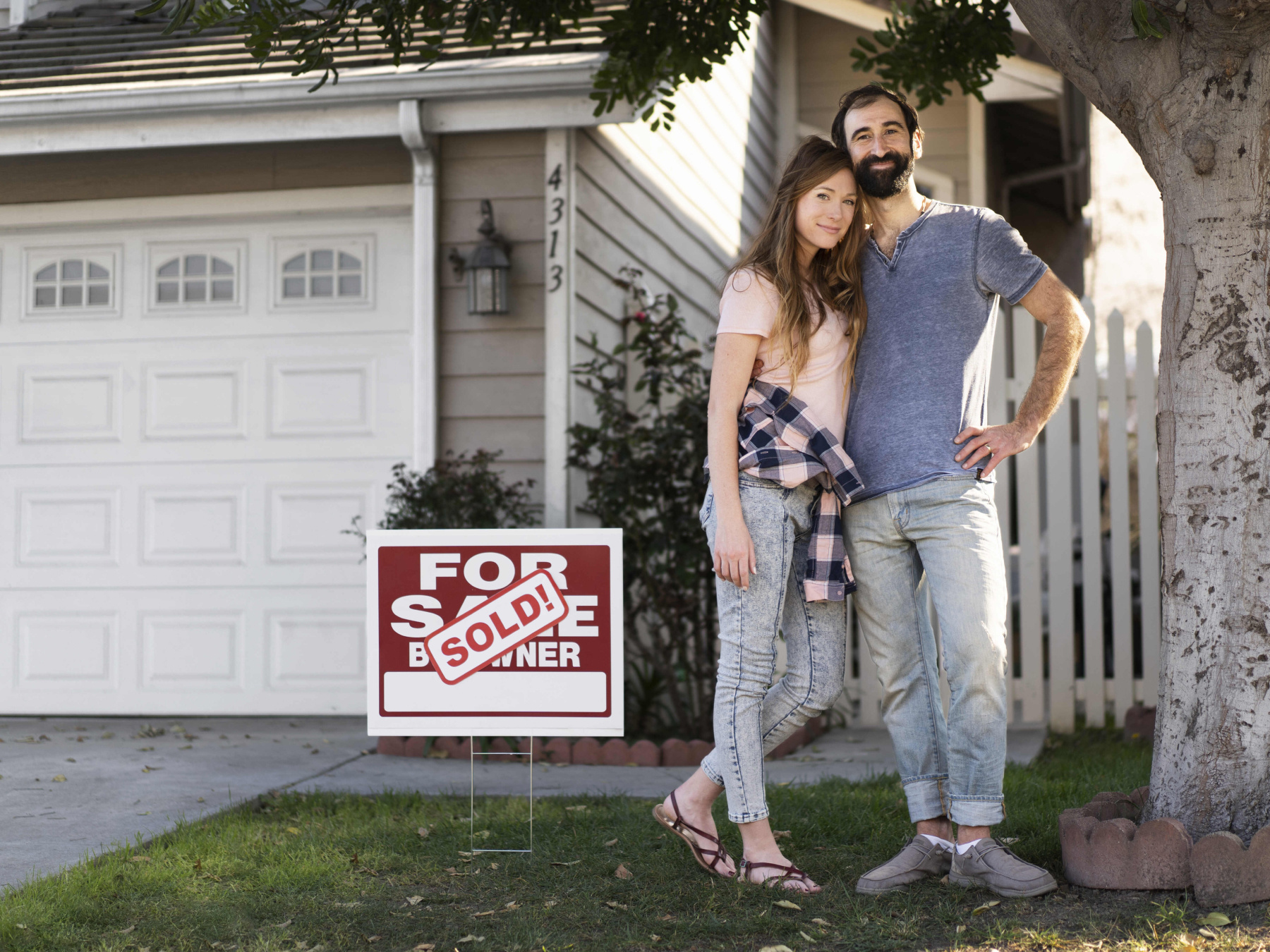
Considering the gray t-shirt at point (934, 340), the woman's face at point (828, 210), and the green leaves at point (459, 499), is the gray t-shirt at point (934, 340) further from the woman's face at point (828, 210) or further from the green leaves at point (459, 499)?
the green leaves at point (459, 499)

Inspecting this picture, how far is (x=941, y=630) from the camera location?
2.80m

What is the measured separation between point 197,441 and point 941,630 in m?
4.29

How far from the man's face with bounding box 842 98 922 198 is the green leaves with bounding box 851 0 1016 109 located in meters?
1.60

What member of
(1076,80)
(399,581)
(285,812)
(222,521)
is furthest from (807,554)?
(222,521)

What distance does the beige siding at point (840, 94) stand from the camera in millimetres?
9305

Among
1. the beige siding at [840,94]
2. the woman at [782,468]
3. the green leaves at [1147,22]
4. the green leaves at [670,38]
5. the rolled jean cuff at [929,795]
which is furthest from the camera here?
the beige siding at [840,94]

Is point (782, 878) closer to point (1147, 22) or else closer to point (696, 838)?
point (696, 838)

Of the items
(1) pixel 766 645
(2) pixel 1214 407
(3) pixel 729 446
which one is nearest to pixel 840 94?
(2) pixel 1214 407

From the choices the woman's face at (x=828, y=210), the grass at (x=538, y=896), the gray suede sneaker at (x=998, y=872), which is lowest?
the grass at (x=538, y=896)

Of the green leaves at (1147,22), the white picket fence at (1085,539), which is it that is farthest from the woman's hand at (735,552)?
the white picket fence at (1085,539)

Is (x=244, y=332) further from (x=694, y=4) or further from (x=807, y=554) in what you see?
(x=807, y=554)

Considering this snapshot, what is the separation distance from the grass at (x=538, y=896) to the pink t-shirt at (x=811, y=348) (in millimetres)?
1136

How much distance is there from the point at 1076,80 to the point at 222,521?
439cm

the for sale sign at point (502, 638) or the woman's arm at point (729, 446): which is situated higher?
the woman's arm at point (729, 446)
